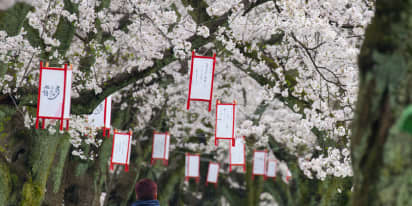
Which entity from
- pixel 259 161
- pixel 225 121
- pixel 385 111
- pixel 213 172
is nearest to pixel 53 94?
pixel 225 121

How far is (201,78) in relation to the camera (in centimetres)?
679

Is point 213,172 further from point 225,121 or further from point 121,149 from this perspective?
point 225,121

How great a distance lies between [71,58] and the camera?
30.1 feet

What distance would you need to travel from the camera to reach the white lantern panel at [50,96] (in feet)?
19.8

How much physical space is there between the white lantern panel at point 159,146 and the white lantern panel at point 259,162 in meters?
3.50

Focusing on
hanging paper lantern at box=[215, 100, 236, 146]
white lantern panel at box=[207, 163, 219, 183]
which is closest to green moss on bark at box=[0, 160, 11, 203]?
hanging paper lantern at box=[215, 100, 236, 146]

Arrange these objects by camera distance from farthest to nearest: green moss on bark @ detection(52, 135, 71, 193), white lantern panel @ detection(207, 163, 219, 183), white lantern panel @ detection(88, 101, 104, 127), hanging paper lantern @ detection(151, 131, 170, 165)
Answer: white lantern panel @ detection(207, 163, 219, 183) < hanging paper lantern @ detection(151, 131, 170, 165) < green moss on bark @ detection(52, 135, 71, 193) < white lantern panel @ detection(88, 101, 104, 127)

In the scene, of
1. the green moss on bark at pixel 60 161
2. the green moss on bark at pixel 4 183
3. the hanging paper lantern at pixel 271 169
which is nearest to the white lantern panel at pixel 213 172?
the hanging paper lantern at pixel 271 169

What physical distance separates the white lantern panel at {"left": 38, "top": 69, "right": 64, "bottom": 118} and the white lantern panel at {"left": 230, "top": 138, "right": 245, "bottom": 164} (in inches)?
224

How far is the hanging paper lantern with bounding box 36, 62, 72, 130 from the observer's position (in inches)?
238

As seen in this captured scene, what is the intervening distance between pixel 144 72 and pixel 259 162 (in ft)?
24.5

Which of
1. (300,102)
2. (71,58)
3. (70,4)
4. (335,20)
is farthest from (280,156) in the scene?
(70,4)

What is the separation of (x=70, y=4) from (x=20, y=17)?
2.88 ft

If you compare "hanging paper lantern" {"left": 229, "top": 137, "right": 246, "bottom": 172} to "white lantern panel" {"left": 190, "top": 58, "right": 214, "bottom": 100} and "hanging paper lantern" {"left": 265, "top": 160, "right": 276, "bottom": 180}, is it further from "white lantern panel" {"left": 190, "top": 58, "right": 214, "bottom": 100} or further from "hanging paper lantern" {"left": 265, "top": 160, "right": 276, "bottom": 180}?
"hanging paper lantern" {"left": 265, "top": 160, "right": 276, "bottom": 180}
